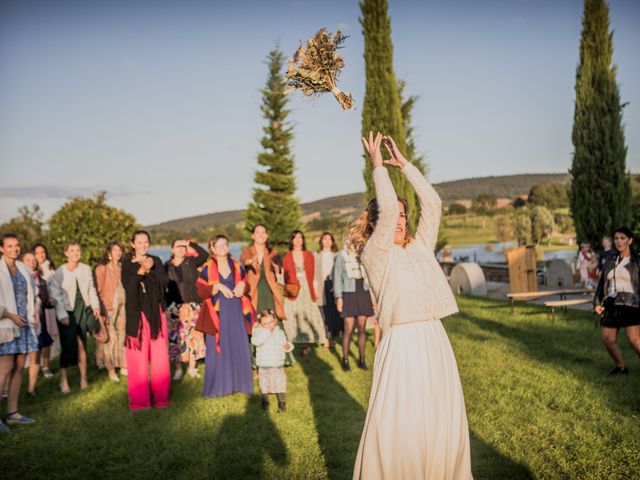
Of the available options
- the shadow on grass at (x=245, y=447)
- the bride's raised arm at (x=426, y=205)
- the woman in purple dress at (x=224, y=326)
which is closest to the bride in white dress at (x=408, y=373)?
the bride's raised arm at (x=426, y=205)

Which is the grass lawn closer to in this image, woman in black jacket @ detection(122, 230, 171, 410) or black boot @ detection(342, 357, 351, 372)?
black boot @ detection(342, 357, 351, 372)

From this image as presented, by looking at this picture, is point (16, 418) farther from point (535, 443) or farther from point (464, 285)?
point (464, 285)

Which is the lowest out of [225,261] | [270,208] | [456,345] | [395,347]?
[456,345]

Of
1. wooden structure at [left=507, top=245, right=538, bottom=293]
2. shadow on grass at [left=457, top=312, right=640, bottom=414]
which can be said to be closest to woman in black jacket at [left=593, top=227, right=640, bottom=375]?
shadow on grass at [left=457, top=312, right=640, bottom=414]

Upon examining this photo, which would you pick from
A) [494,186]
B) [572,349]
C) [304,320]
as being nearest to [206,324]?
[304,320]

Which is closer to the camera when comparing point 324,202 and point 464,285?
→ point 464,285

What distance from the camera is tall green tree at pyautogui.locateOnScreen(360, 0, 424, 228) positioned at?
1991cm

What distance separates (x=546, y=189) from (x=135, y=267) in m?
61.0

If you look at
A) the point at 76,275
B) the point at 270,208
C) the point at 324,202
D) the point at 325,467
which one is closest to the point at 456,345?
the point at 325,467

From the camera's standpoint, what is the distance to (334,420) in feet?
20.6

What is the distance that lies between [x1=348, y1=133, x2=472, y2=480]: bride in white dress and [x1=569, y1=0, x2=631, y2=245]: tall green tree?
20.0 meters

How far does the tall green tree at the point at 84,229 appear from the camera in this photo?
57.8 ft

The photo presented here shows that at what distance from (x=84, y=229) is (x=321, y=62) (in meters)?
16.0

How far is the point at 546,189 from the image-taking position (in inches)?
2394
